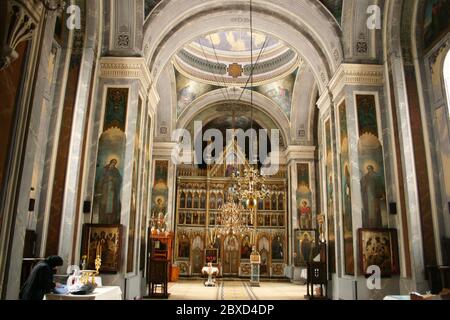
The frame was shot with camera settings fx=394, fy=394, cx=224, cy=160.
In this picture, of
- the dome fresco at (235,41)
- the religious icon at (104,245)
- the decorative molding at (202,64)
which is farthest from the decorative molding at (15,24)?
the dome fresco at (235,41)

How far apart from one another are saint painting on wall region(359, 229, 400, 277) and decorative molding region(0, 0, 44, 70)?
7332mm

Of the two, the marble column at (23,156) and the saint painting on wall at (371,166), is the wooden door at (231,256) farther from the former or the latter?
the marble column at (23,156)

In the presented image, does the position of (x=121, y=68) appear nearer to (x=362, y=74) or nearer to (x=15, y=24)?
(x=362, y=74)

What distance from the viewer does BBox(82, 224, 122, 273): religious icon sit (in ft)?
27.3

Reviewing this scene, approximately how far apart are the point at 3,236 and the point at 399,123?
302 inches

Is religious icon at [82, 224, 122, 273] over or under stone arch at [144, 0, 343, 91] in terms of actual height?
under

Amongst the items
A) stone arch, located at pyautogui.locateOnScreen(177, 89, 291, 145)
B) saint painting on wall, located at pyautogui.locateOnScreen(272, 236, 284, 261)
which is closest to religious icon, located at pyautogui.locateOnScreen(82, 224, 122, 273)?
stone arch, located at pyautogui.locateOnScreen(177, 89, 291, 145)

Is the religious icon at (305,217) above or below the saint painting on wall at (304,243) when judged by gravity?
above

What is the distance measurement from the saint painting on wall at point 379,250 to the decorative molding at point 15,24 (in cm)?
733

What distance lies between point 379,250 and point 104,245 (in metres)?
5.88

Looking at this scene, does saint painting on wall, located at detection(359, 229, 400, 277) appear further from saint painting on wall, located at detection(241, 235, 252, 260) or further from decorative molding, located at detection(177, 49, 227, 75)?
decorative molding, located at detection(177, 49, 227, 75)

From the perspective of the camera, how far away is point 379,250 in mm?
8453

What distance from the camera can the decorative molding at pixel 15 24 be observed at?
3.48 metres

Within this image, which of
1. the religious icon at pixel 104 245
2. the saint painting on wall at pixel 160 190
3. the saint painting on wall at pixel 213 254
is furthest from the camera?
the saint painting on wall at pixel 213 254
